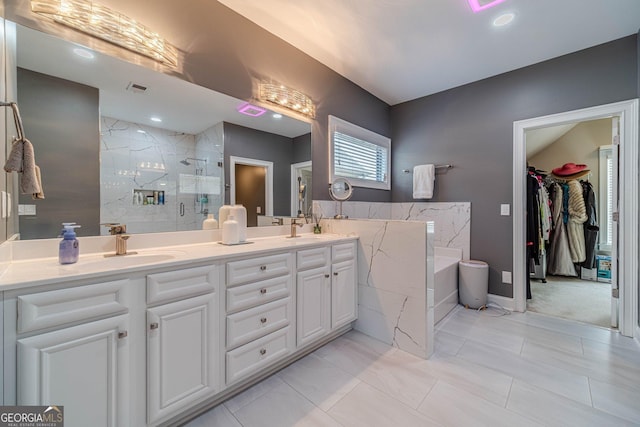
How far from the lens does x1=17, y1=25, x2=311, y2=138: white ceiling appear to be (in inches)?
50.9

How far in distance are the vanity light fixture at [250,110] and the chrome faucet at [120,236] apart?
3.98 feet

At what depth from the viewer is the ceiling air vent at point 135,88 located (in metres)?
1.56

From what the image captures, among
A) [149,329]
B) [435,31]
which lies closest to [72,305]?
[149,329]

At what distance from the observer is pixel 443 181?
328 centimetres

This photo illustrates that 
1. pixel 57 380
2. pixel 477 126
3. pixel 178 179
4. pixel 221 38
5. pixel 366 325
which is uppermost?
pixel 221 38

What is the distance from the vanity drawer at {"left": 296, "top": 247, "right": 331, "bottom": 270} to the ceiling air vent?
1.45 m

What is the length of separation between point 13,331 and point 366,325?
213 centimetres

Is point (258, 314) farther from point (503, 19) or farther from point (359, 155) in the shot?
point (503, 19)

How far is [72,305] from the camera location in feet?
3.18

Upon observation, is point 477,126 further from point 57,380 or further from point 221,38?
point 57,380

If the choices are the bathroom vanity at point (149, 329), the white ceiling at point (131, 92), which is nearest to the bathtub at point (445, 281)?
the bathroom vanity at point (149, 329)

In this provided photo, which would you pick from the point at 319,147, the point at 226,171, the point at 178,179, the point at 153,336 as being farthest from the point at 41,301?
the point at 319,147

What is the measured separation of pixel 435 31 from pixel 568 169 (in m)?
3.55
